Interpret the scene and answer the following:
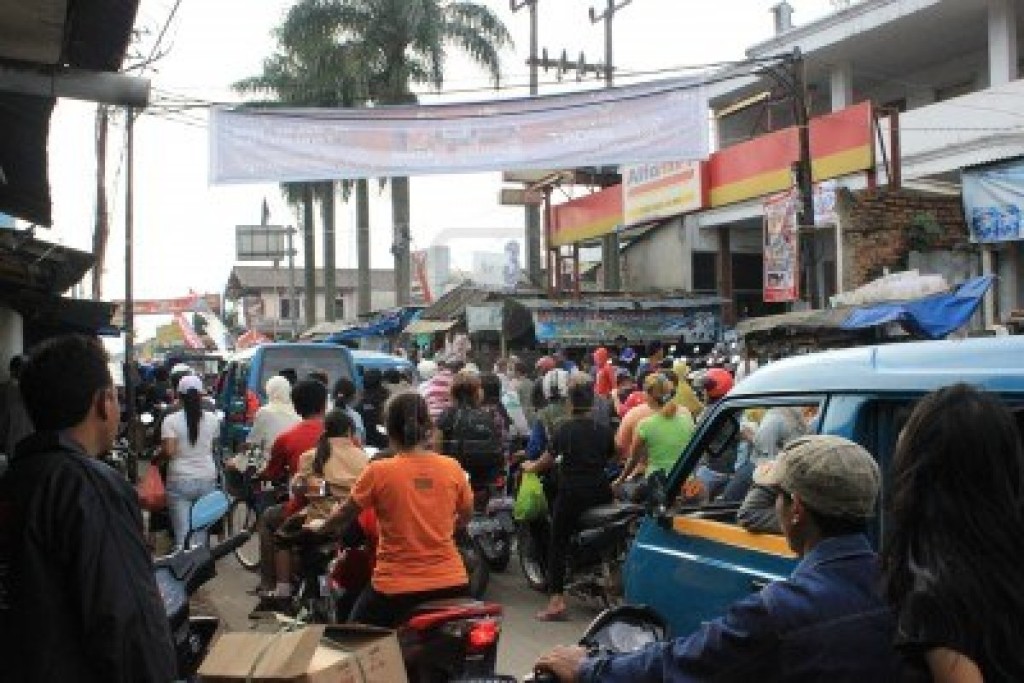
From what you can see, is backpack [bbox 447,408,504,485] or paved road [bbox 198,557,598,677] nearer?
paved road [bbox 198,557,598,677]

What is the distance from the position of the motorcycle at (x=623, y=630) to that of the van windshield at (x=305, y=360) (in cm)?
1128

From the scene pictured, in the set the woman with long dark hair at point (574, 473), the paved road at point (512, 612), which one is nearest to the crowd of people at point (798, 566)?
the paved road at point (512, 612)

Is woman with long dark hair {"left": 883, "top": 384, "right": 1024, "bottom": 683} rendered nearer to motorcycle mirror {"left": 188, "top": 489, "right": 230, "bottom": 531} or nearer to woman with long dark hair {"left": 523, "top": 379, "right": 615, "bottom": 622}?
motorcycle mirror {"left": 188, "top": 489, "right": 230, "bottom": 531}

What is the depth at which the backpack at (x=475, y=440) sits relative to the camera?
9.42 metres

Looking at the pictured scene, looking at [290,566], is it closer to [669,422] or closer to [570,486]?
[570,486]

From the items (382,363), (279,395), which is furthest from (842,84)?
(279,395)

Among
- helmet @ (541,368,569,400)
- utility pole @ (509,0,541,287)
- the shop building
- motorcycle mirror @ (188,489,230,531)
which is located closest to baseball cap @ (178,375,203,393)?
helmet @ (541,368,569,400)

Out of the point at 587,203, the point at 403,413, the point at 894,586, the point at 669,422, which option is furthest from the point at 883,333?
the point at 587,203

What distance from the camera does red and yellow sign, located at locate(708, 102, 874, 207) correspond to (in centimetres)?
1752

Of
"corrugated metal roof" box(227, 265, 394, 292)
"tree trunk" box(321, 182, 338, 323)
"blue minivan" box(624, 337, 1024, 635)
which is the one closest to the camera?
"blue minivan" box(624, 337, 1024, 635)

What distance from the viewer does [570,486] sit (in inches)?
321

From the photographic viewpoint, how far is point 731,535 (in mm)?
4320

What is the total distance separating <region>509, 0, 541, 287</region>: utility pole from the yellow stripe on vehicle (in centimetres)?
2494

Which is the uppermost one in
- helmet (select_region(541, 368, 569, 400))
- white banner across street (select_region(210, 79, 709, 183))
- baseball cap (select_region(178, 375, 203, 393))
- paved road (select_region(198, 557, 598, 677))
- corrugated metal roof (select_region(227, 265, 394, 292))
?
corrugated metal roof (select_region(227, 265, 394, 292))
